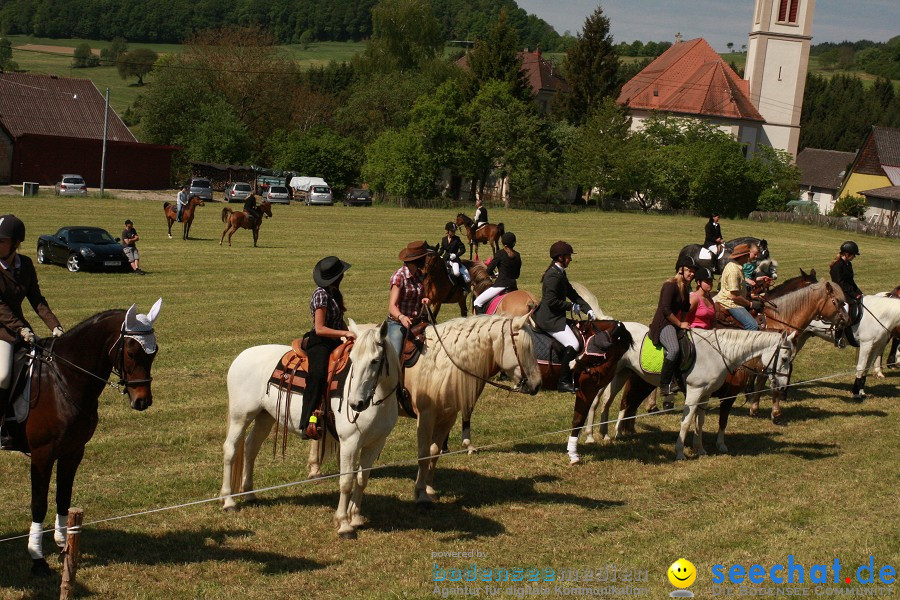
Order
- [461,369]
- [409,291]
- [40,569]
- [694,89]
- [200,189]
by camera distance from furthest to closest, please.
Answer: [694,89] → [200,189] → [409,291] → [461,369] → [40,569]

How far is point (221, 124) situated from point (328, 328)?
71.1 meters

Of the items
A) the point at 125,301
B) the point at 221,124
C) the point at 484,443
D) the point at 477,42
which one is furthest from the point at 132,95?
the point at 484,443

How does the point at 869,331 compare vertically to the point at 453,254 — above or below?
below

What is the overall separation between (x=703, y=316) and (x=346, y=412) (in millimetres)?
6870

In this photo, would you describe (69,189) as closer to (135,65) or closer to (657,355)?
(657,355)

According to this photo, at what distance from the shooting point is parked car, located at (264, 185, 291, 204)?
59188 mm

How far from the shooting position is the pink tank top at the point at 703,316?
44.7ft

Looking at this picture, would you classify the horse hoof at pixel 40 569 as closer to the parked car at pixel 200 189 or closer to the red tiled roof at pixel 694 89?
the parked car at pixel 200 189

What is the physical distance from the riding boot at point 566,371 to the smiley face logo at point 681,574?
153 inches

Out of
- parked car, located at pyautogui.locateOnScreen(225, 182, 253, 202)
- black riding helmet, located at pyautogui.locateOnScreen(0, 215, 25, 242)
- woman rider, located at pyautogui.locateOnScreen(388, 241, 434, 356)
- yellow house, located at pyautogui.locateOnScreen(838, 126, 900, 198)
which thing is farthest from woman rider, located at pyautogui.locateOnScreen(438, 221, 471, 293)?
yellow house, located at pyautogui.locateOnScreen(838, 126, 900, 198)

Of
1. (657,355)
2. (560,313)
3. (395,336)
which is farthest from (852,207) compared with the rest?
(395,336)

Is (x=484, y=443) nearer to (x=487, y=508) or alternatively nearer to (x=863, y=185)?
(x=487, y=508)

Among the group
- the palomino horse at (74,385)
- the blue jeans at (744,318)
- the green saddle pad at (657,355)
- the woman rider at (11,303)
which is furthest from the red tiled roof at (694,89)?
the palomino horse at (74,385)

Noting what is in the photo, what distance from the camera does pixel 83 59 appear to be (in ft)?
490
